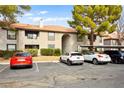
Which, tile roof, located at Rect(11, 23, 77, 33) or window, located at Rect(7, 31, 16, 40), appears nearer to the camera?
window, located at Rect(7, 31, 16, 40)

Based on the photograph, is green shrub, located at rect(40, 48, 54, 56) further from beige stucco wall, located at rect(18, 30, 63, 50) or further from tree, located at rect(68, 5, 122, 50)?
tree, located at rect(68, 5, 122, 50)

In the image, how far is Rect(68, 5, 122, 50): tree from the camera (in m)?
32.5

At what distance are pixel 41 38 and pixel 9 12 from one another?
10.9 meters

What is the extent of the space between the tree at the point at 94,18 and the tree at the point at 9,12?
31.4 ft

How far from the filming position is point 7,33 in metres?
31.9

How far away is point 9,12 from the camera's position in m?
24.2

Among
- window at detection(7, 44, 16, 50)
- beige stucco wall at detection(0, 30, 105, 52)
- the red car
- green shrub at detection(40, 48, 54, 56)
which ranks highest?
beige stucco wall at detection(0, 30, 105, 52)

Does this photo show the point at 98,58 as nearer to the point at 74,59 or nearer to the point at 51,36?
the point at 74,59

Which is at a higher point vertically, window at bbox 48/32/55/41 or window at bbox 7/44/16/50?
window at bbox 48/32/55/41

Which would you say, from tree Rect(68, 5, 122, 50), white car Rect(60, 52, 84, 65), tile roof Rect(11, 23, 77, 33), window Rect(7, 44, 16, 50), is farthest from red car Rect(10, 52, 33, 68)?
tree Rect(68, 5, 122, 50)

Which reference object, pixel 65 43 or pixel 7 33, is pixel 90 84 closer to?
pixel 7 33

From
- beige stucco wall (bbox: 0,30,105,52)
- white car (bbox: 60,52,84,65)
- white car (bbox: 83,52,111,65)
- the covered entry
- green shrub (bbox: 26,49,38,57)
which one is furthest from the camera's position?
the covered entry

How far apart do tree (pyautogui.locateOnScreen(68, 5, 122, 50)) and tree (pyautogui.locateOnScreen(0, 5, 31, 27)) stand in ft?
31.4
